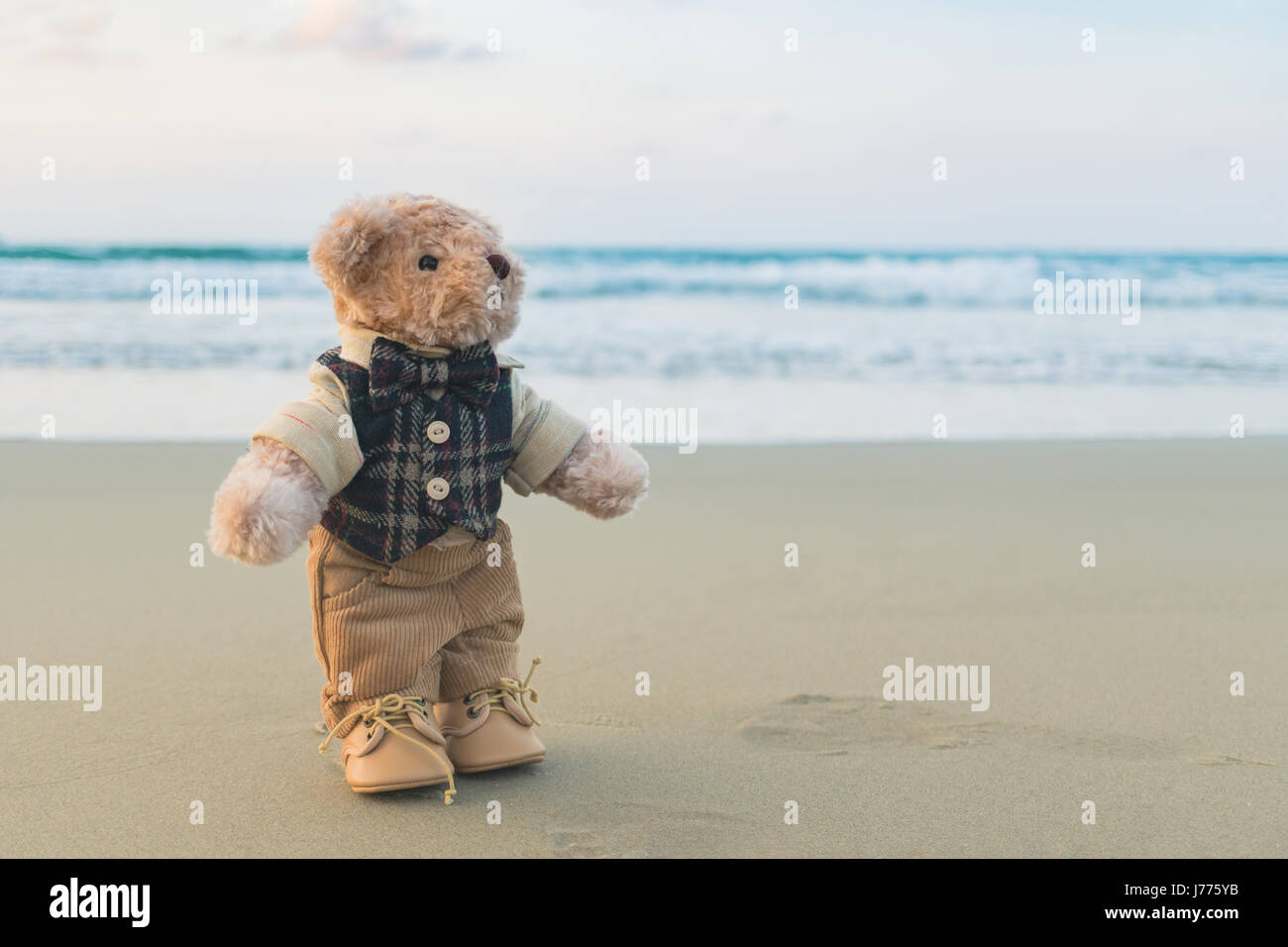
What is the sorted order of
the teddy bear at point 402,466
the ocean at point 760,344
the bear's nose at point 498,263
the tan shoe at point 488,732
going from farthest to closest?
the ocean at point 760,344 → the tan shoe at point 488,732 → the bear's nose at point 498,263 → the teddy bear at point 402,466

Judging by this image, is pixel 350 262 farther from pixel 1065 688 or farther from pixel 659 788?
pixel 1065 688

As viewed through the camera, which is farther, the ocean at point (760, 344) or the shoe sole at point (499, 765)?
the ocean at point (760, 344)

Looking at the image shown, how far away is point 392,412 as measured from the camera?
2672 millimetres

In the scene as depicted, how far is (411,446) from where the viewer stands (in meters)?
2.68

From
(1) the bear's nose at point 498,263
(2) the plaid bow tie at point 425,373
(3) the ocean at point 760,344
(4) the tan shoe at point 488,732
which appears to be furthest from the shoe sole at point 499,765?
(3) the ocean at point 760,344

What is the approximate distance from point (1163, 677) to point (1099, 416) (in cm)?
482

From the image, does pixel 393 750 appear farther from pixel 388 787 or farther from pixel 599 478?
pixel 599 478

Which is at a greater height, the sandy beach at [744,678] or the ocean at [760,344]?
the ocean at [760,344]

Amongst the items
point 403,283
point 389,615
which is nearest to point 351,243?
point 403,283

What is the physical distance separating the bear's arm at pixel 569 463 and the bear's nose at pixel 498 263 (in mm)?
257

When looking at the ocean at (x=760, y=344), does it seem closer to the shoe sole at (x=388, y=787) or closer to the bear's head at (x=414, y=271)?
the bear's head at (x=414, y=271)

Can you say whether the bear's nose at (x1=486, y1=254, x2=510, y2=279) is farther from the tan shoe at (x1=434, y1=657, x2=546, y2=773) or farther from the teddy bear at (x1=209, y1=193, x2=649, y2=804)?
the tan shoe at (x1=434, y1=657, x2=546, y2=773)

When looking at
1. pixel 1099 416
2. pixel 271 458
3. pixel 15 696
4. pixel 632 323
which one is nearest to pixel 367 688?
pixel 271 458

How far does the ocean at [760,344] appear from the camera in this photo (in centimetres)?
783
